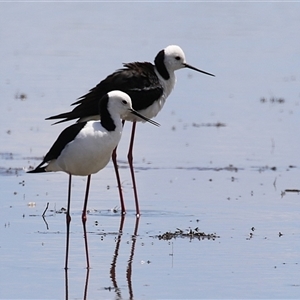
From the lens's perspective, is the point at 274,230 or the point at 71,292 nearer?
the point at 71,292

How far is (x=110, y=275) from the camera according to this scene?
29.1 ft

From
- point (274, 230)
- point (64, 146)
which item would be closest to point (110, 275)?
point (64, 146)

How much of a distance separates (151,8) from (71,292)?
35.2 metres

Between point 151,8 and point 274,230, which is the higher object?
point 151,8

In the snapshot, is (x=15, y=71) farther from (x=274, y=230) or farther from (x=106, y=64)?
(x=274, y=230)

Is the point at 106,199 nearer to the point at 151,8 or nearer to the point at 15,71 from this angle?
the point at 15,71

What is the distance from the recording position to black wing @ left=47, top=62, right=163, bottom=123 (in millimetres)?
11859

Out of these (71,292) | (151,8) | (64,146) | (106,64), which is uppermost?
(151,8)

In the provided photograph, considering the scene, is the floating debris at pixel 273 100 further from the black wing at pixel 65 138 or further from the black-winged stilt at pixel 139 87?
the black wing at pixel 65 138

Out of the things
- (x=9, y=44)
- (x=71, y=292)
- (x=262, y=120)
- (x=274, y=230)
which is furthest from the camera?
(x=9, y=44)

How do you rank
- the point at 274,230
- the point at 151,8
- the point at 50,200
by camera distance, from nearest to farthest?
1. the point at 274,230
2. the point at 50,200
3. the point at 151,8

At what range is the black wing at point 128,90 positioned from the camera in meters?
11.9

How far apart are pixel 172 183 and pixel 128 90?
63.3 inches

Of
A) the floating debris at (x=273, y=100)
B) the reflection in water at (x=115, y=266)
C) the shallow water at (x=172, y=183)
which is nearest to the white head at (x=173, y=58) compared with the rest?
the shallow water at (x=172, y=183)
